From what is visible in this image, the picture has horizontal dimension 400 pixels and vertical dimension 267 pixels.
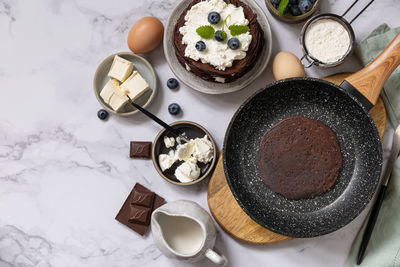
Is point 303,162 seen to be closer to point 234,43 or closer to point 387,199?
point 387,199

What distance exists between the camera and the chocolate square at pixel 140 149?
4.20ft

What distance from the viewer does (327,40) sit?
1.19m

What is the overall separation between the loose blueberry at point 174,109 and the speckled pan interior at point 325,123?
0.22 meters

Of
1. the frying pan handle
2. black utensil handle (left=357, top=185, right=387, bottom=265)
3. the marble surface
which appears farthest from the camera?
the marble surface

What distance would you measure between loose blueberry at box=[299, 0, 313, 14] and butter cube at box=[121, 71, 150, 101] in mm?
538

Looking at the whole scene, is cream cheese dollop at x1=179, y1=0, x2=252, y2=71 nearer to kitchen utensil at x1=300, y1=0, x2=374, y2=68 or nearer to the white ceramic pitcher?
kitchen utensil at x1=300, y1=0, x2=374, y2=68

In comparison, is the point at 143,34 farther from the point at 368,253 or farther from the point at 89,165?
the point at 368,253

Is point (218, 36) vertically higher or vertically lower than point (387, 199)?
higher

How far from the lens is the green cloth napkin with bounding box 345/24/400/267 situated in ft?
3.84

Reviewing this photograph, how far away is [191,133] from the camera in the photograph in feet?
4.23

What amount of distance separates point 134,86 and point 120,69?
0.07 metres

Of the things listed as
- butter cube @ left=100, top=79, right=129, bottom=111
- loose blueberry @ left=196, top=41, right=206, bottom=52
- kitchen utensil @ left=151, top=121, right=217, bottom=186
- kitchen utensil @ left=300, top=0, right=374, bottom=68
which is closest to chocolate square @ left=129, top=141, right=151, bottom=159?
kitchen utensil @ left=151, top=121, right=217, bottom=186

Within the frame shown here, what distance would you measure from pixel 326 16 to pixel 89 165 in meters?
0.92

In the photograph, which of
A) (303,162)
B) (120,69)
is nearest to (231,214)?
(303,162)
